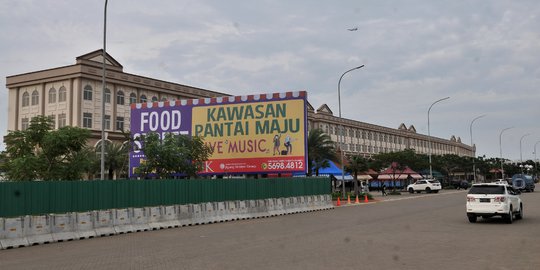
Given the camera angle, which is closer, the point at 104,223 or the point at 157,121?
the point at 104,223

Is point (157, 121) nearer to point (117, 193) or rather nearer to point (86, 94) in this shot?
point (117, 193)

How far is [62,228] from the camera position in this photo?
17125 mm

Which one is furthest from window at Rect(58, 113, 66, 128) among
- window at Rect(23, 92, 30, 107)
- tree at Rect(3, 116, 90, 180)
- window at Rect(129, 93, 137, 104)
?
tree at Rect(3, 116, 90, 180)

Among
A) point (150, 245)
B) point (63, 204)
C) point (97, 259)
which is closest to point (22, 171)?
point (63, 204)

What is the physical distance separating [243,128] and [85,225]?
1911 centimetres

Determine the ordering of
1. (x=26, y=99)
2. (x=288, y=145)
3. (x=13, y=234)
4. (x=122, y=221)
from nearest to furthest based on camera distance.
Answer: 1. (x=13, y=234)
2. (x=122, y=221)
3. (x=288, y=145)
4. (x=26, y=99)

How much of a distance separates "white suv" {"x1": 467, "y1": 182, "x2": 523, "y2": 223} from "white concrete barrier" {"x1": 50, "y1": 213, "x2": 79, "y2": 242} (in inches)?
574

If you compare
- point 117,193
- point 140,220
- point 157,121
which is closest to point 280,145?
point 157,121

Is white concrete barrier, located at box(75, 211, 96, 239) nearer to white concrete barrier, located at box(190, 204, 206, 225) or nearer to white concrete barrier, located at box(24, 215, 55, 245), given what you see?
white concrete barrier, located at box(24, 215, 55, 245)

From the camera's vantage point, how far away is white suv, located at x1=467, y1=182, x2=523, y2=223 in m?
20.1

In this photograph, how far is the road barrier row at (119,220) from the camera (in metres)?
15.8

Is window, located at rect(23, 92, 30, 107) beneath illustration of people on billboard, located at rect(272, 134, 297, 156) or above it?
above

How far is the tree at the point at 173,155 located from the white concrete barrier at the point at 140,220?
12.8m

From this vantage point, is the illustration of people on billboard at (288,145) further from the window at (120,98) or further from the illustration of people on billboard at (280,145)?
the window at (120,98)
